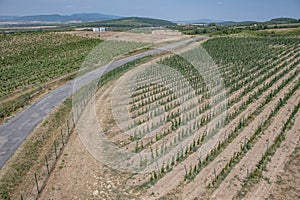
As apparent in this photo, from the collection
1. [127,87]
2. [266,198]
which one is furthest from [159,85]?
[266,198]

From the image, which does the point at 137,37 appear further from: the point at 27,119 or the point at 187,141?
the point at 187,141

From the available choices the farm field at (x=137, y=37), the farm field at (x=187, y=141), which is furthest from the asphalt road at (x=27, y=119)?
the farm field at (x=137, y=37)

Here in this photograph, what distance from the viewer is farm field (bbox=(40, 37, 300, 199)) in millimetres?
8172

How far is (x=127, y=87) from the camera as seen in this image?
1827 cm

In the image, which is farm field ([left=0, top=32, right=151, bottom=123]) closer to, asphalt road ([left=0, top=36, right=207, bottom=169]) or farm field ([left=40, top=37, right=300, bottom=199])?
Result: asphalt road ([left=0, top=36, right=207, bottom=169])

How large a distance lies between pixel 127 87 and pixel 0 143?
28.6 ft

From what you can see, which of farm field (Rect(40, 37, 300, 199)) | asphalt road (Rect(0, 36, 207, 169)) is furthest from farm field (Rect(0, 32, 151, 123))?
farm field (Rect(40, 37, 300, 199))

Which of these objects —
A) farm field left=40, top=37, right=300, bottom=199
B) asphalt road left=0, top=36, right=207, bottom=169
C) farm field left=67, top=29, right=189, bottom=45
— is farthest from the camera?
farm field left=67, top=29, right=189, bottom=45

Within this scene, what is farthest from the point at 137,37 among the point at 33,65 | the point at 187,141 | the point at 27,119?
the point at 187,141

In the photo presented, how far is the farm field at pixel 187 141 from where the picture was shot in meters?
8.17

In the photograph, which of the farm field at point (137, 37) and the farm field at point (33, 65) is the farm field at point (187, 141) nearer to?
the farm field at point (33, 65)

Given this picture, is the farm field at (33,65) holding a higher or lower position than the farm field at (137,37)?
lower

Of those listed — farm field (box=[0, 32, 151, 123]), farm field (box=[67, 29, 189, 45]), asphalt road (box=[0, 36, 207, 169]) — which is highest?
farm field (box=[67, 29, 189, 45])

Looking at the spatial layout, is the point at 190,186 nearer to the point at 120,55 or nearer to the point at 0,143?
the point at 0,143
